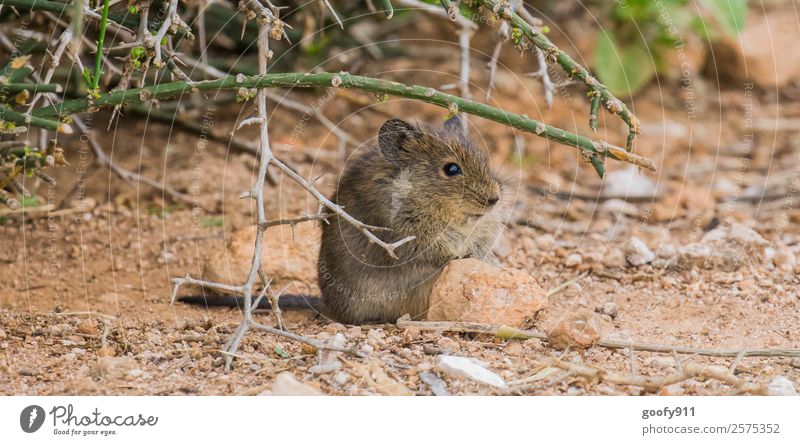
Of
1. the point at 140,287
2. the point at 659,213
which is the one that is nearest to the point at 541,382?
the point at 140,287

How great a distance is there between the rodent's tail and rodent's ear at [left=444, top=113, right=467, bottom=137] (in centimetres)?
121

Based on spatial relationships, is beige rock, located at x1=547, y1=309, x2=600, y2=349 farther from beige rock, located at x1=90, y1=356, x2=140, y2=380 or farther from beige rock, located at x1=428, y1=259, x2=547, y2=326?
beige rock, located at x1=90, y1=356, x2=140, y2=380

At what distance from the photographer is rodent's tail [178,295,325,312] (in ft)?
17.4

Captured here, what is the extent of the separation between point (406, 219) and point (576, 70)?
132 centimetres

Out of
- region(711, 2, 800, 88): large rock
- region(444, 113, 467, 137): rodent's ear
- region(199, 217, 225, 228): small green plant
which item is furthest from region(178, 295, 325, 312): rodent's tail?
region(711, 2, 800, 88): large rock

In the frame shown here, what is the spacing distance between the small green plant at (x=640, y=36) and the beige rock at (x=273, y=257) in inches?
126

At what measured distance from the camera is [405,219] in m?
5.04

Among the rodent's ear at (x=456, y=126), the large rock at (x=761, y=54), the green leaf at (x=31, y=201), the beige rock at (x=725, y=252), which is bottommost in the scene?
the beige rock at (x=725, y=252)

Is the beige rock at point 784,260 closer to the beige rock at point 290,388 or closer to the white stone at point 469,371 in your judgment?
the white stone at point 469,371

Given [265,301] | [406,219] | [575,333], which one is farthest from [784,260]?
[265,301]

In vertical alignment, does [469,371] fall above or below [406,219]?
below

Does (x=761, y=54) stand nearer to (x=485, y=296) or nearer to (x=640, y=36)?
(x=640, y=36)

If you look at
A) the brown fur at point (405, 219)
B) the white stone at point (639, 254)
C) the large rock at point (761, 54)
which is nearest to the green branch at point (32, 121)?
the brown fur at point (405, 219)

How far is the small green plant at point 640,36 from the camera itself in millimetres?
7805
